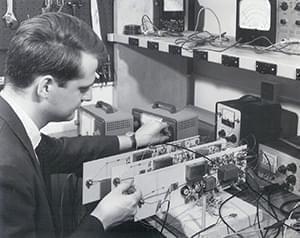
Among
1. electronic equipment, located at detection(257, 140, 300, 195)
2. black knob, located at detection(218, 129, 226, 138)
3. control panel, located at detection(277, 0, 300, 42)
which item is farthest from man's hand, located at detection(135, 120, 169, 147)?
control panel, located at detection(277, 0, 300, 42)

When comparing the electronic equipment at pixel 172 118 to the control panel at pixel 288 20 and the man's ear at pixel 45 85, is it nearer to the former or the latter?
the control panel at pixel 288 20

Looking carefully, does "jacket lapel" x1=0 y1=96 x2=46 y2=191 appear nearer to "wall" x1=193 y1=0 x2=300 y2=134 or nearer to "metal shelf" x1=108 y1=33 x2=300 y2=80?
"metal shelf" x1=108 y1=33 x2=300 y2=80

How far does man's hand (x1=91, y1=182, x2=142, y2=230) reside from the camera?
1.34 m

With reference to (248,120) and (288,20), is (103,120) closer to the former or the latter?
(248,120)

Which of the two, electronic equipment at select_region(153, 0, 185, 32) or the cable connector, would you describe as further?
electronic equipment at select_region(153, 0, 185, 32)

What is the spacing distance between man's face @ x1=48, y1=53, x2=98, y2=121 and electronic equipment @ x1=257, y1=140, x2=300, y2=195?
2.70 feet

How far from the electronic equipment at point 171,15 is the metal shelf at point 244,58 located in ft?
0.66

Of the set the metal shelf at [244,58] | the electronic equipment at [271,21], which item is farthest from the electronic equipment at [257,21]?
the metal shelf at [244,58]

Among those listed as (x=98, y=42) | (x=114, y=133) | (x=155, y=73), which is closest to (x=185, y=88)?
(x=155, y=73)

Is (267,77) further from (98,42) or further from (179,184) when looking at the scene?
(98,42)

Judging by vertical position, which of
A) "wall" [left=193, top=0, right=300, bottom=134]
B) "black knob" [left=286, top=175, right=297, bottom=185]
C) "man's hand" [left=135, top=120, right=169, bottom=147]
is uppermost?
"wall" [left=193, top=0, right=300, bottom=134]

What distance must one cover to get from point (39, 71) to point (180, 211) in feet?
2.26

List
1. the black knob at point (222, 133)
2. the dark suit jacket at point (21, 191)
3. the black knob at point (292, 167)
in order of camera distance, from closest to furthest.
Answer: the dark suit jacket at point (21, 191) → the black knob at point (292, 167) → the black knob at point (222, 133)

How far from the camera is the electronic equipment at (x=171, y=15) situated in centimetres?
241
